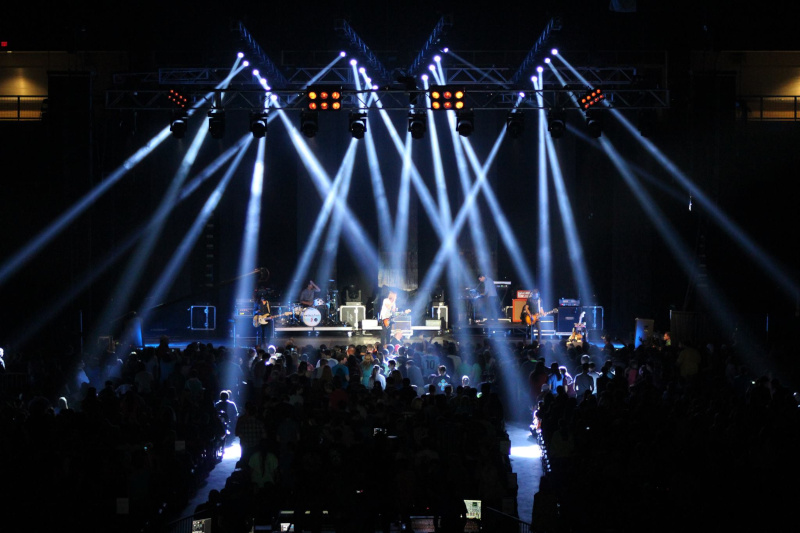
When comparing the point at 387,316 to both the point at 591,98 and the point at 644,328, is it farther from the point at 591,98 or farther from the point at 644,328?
the point at 591,98

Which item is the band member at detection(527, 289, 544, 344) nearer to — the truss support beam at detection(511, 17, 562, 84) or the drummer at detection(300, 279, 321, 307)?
the drummer at detection(300, 279, 321, 307)

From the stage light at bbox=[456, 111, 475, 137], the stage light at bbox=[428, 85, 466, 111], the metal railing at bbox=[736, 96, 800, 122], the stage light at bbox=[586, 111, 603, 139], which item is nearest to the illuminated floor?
the stage light at bbox=[428, 85, 466, 111]

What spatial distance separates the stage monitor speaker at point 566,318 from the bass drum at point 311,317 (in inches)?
231

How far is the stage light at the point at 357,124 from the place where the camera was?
17.5 m

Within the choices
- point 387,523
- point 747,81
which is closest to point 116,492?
point 387,523

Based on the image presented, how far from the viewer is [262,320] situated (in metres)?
20.8

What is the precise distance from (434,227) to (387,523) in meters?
17.0

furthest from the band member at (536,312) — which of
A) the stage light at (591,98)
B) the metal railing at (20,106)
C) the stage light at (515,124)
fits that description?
the metal railing at (20,106)

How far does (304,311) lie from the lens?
72.2 ft

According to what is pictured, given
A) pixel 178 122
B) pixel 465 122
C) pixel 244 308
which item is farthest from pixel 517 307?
pixel 178 122

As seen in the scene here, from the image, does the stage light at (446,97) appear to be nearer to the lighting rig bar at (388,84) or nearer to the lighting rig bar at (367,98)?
the lighting rig bar at (367,98)

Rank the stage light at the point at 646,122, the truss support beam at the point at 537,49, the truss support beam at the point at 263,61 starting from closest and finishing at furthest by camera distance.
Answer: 1. the truss support beam at the point at 537,49
2. the truss support beam at the point at 263,61
3. the stage light at the point at 646,122

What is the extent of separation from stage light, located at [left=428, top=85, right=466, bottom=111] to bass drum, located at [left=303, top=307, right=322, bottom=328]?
7.76 metres

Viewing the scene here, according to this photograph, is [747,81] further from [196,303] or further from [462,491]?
[462,491]
